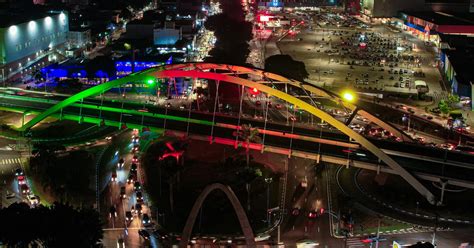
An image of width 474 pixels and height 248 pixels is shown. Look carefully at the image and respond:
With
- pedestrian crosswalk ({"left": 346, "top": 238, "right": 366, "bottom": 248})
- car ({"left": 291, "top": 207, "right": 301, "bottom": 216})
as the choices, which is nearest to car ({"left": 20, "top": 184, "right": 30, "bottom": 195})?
car ({"left": 291, "top": 207, "right": 301, "bottom": 216})

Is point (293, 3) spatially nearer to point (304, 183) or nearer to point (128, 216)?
point (304, 183)

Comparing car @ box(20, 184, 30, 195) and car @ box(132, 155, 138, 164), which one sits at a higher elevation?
car @ box(132, 155, 138, 164)

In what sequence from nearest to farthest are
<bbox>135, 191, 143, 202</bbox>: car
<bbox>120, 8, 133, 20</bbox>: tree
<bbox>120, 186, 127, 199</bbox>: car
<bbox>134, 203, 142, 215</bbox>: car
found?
<bbox>134, 203, 142, 215</bbox>: car, <bbox>135, 191, 143, 202</bbox>: car, <bbox>120, 186, 127, 199</bbox>: car, <bbox>120, 8, 133, 20</bbox>: tree

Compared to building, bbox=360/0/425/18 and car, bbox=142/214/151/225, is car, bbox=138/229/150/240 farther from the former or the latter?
building, bbox=360/0/425/18

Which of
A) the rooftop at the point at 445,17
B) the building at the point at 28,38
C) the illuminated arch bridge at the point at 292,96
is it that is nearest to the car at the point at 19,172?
the illuminated arch bridge at the point at 292,96

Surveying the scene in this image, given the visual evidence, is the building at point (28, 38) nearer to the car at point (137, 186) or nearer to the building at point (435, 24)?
the car at point (137, 186)

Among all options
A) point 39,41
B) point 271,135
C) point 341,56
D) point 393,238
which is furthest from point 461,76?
point 39,41
